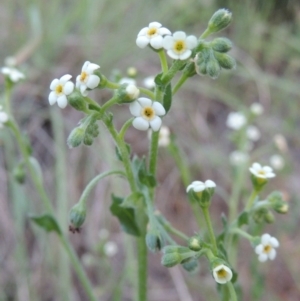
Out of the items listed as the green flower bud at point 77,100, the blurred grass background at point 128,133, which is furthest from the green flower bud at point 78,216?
the blurred grass background at point 128,133

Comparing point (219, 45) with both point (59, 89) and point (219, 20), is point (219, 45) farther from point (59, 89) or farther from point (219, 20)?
point (59, 89)

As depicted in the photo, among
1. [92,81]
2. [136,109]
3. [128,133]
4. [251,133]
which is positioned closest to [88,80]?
[92,81]

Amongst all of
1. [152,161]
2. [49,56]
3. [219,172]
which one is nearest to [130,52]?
[49,56]

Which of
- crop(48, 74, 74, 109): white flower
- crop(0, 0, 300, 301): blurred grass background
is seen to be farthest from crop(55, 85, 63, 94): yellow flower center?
crop(0, 0, 300, 301): blurred grass background

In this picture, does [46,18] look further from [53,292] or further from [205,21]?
[53,292]

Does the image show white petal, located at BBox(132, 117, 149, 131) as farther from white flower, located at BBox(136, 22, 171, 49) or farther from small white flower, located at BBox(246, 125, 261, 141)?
small white flower, located at BBox(246, 125, 261, 141)

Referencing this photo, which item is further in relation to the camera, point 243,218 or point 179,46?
point 243,218

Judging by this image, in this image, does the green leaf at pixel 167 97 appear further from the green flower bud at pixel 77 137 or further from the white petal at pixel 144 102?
the green flower bud at pixel 77 137

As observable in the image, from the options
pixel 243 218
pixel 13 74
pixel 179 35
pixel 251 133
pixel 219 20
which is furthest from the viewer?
pixel 251 133
